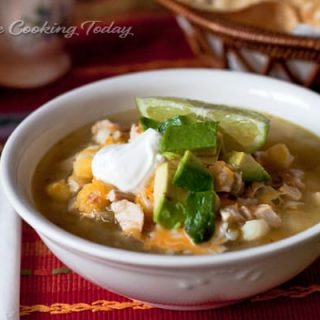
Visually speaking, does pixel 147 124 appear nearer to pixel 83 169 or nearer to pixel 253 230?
pixel 83 169

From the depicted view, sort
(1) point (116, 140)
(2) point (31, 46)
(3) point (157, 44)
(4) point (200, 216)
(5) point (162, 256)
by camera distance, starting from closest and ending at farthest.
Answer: (5) point (162, 256), (4) point (200, 216), (1) point (116, 140), (2) point (31, 46), (3) point (157, 44)

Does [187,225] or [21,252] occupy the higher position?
[187,225]

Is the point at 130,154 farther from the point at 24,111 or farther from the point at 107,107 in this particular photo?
the point at 24,111

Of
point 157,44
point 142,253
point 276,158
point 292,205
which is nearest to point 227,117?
point 276,158

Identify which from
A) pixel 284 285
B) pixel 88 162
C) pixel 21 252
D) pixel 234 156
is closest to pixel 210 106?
pixel 234 156

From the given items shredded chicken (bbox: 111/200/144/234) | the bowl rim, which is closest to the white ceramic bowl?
the bowl rim

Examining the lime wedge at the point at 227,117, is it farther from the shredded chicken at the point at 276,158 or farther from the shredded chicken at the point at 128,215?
the shredded chicken at the point at 128,215

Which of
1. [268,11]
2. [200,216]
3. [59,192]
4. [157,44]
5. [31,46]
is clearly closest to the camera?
[200,216]

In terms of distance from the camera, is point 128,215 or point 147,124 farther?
point 147,124
